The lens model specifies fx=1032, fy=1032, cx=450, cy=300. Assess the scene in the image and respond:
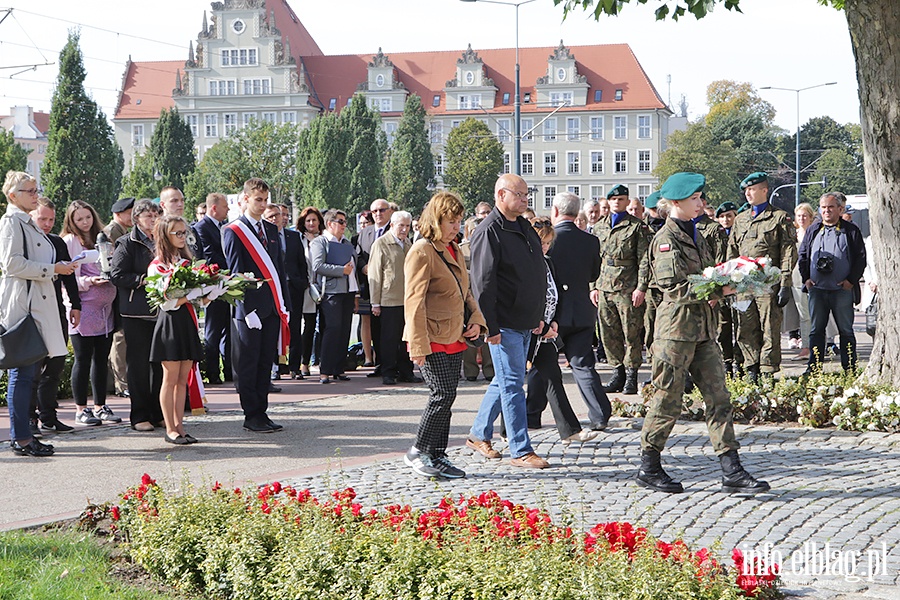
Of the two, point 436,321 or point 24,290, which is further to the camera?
point 24,290

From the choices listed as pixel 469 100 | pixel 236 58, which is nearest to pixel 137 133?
pixel 236 58

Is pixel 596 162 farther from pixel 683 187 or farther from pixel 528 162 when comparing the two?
pixel 683 187

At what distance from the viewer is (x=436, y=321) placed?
24.0ft

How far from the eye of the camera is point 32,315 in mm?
8336

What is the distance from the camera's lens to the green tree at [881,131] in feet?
30.5

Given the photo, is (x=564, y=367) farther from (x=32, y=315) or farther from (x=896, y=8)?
(x=32, y=315)

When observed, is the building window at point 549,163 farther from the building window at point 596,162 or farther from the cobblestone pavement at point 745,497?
the cobblestone pavement at point 745,497

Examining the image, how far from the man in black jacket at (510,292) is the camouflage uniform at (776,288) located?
180 inches

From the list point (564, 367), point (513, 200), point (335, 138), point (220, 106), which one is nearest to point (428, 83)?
point (220, 106)

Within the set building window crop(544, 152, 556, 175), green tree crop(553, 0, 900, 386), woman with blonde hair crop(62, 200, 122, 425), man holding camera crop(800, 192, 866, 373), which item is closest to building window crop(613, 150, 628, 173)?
building window crop(544, 152, 556, 175)

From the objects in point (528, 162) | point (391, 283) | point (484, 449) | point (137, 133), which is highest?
point (137, 133)

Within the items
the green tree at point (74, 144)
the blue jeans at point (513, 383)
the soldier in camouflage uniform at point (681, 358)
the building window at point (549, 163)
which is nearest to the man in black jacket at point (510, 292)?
the blue jeans at point (513, 383)

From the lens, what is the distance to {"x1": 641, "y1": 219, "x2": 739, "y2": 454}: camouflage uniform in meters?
6.71

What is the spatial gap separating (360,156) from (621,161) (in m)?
32.8
